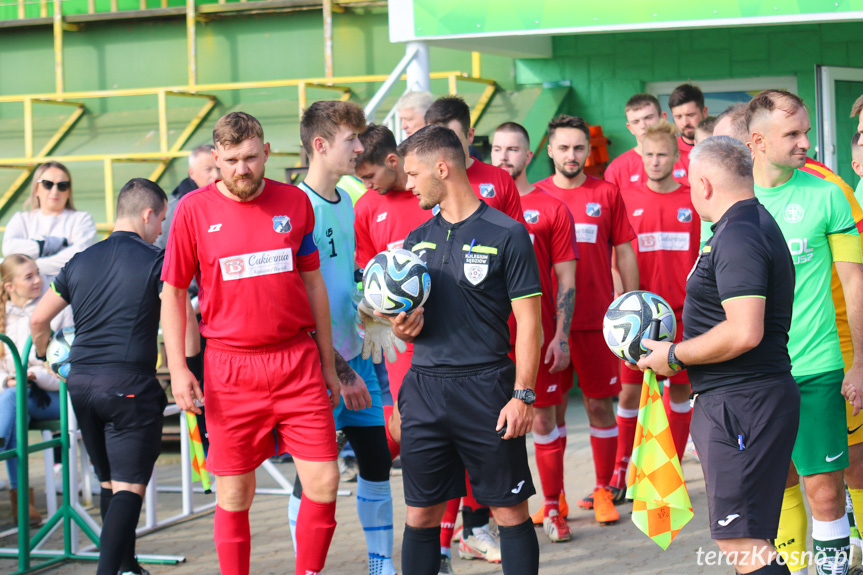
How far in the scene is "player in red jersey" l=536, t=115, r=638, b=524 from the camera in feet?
20.0

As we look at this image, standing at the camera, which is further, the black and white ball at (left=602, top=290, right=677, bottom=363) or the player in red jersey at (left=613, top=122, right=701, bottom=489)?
the player in red jersey at (left=613, top=122, right=701, bottom=489)

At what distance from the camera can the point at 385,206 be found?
519 cm

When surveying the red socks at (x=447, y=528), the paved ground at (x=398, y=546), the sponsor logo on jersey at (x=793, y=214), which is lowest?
the paved ground at (x=398, y=546)

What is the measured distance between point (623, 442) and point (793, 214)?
9.05ft

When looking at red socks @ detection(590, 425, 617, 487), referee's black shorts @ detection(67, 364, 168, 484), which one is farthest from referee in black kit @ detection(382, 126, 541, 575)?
red socks @ detection(590, 425, 617, 487)

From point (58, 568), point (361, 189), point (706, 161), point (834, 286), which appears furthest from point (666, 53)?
point (58, 568)

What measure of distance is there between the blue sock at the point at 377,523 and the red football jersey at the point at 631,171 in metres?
3.17

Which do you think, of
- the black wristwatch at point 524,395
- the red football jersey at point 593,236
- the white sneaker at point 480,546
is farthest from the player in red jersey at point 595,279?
the black wristwatch at point 524,395

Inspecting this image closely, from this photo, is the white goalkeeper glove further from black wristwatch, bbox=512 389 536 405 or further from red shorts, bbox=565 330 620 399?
red shorts, bbox=565 330 620 399

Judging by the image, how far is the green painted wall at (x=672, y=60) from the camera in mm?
10023

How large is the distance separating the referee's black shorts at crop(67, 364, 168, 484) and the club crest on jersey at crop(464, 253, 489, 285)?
1.96 meters

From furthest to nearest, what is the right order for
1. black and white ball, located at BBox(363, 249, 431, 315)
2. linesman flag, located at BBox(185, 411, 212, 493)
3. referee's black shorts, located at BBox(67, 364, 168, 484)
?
referee's black shorts, located at BBox(67, 364, 168, 484) → linesman flag, located at BBox(185, 411, 212, 493) → black and white ball, located at BBox(363, 249, 431, 315)

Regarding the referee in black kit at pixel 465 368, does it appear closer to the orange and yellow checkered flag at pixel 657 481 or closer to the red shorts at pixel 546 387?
the orange and yellow checkered flag at pixel 657 481

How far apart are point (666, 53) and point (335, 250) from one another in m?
6.85
